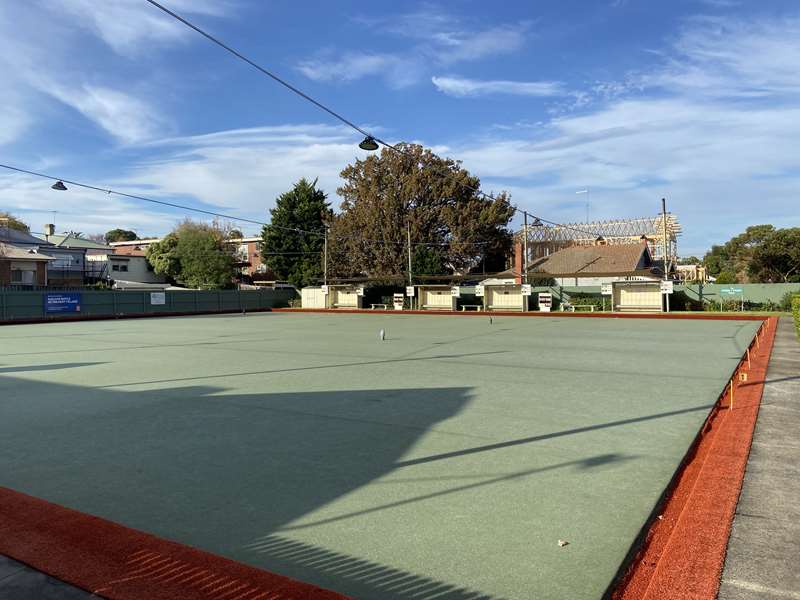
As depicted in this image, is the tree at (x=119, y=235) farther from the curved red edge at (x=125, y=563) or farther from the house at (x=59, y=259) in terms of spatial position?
the curved red edge at (x=125, y=563)

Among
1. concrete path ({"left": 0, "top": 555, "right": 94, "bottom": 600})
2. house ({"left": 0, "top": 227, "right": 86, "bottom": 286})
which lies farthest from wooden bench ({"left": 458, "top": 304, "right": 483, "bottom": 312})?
house ({"left": 0, "top": 227, "right": 86, "bottom": 286})

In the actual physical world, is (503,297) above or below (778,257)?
below

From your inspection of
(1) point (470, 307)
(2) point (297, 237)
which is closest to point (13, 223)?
(2) point (297, 237)

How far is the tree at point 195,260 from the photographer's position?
6588 centimetres

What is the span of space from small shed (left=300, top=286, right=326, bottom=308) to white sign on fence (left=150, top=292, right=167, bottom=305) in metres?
13.6

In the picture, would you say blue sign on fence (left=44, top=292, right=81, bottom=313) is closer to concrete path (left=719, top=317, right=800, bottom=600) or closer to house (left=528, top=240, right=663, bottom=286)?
concrete path (left=719, top=317, right=800, bottom=600)

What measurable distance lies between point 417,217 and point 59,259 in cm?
4081

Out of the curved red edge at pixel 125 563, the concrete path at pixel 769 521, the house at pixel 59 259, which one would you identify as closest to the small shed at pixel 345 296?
the house at pixel 59 259

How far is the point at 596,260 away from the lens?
208 ft

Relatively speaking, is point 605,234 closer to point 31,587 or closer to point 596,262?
point 596,262

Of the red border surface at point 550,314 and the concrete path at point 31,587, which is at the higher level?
the red border surface at point 550,314

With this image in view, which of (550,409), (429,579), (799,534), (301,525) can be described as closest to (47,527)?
(301,525)

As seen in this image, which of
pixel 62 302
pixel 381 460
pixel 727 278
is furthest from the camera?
pixel 727 278

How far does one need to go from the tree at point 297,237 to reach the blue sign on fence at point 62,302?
26.3 meters
